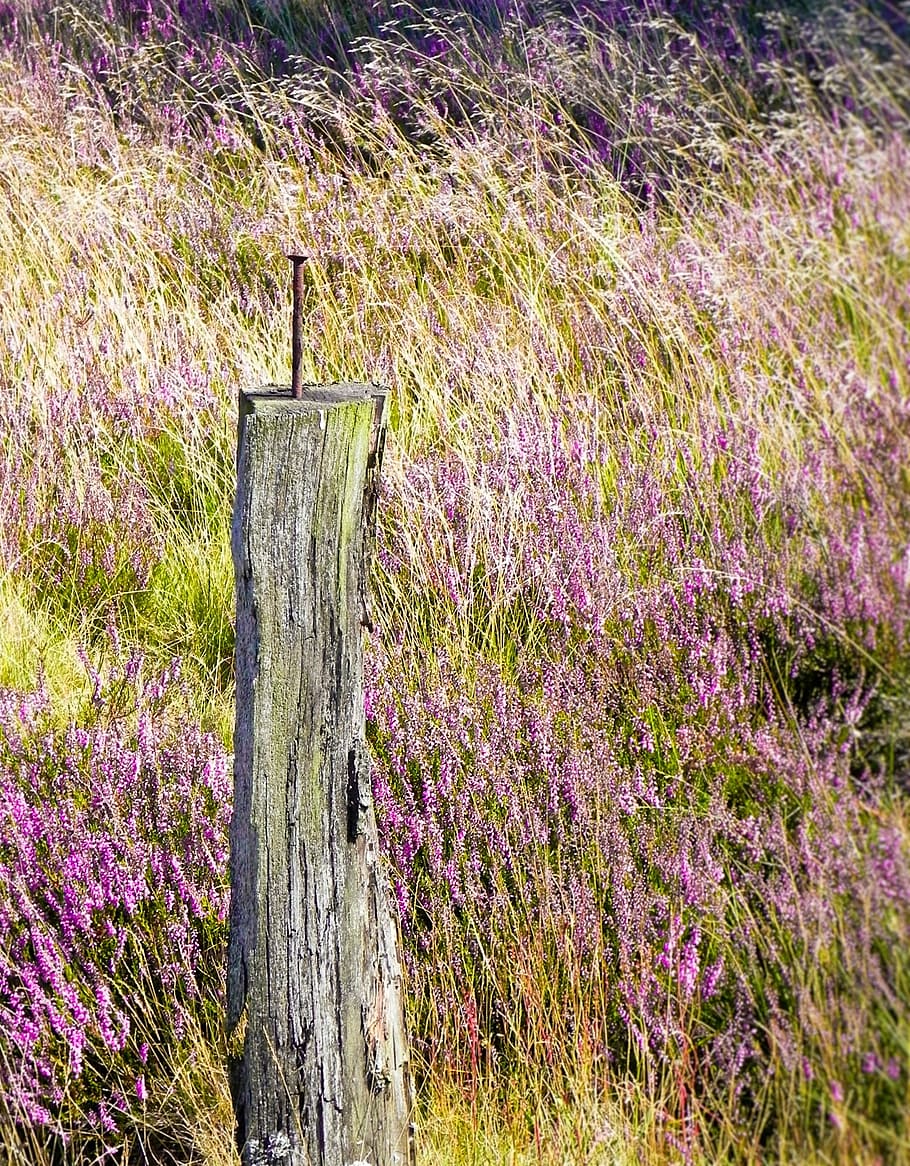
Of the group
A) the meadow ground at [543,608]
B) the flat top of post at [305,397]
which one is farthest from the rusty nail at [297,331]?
the meadow ground at [543,608]

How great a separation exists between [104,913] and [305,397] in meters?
1.24

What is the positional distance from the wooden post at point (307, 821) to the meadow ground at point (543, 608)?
352 millimetres

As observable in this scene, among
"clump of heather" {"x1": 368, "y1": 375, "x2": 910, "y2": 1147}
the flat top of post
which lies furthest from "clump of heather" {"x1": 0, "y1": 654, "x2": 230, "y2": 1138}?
the flat top of post

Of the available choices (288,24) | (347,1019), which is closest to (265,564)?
(347,1019)

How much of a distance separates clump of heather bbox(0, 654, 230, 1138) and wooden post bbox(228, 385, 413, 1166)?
0.45 meters

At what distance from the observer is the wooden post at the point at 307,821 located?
178 cm

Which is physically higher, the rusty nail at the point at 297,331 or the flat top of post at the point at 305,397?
the rusty nail at the point at 297,331

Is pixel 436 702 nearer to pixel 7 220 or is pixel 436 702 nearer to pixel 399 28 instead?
pixel 7 220

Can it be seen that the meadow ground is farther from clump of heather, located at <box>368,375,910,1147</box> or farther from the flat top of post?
the flat top of post

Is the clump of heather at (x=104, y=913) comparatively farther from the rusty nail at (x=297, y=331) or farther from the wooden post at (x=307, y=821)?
the rusty nail at (x=297, y=331)

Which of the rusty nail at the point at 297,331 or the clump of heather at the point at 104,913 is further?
the clump of heather at the point at 104,913

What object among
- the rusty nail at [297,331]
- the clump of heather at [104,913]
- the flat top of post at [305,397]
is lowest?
the clump of heather at [104,913]

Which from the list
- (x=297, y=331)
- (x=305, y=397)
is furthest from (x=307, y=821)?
(x=297, y=331)

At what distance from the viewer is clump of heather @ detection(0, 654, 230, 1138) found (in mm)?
2205
